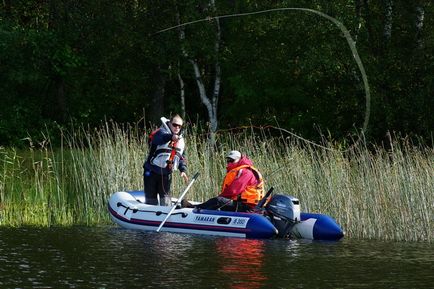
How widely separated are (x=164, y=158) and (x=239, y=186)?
4.94 feet

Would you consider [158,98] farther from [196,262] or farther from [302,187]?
[196,262]

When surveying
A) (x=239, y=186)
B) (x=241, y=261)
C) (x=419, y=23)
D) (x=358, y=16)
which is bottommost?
(x=241, y=261)

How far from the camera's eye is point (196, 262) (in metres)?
13.8

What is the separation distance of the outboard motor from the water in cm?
42

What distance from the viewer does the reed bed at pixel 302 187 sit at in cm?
1636

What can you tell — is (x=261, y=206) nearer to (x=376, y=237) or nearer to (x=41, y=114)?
(x=376, y=237)

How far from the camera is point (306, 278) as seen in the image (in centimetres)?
1271

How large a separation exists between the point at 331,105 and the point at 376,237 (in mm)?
13783

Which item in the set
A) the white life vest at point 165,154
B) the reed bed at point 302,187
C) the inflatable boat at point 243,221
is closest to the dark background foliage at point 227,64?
the reed bed at point 302,187

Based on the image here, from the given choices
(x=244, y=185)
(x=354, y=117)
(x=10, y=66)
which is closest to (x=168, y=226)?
(x=244, y=185)

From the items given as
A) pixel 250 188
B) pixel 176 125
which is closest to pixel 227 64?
pixel 176 125

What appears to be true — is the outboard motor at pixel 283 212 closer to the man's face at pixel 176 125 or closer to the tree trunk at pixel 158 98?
the man's face at pixel 176 125

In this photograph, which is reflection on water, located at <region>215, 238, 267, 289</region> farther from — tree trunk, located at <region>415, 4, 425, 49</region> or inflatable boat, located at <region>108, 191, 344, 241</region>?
tree trunk, located at <region>415, 4, 425, 49</region>

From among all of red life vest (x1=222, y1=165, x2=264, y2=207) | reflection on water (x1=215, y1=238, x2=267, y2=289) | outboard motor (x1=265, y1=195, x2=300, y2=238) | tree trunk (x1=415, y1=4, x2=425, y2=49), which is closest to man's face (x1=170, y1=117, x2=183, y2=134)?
red life vest (x1=222, y1=165, x2=264, y2=207)
